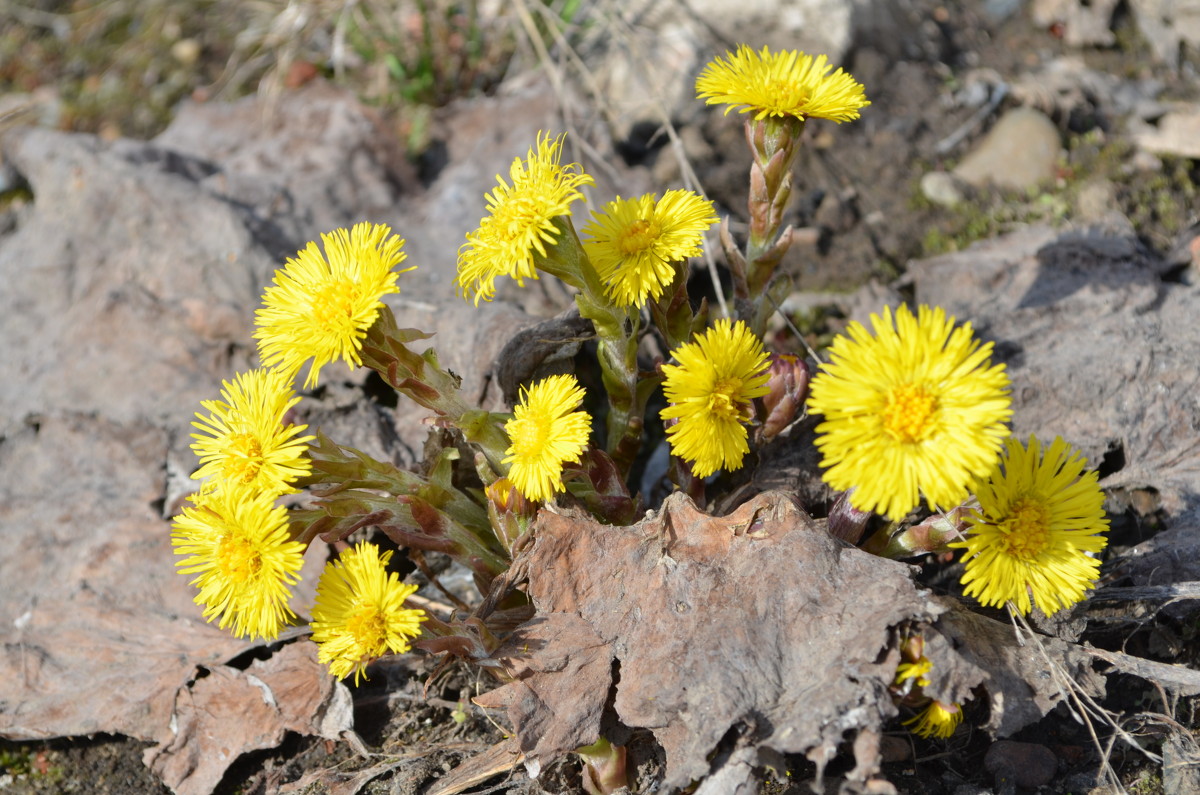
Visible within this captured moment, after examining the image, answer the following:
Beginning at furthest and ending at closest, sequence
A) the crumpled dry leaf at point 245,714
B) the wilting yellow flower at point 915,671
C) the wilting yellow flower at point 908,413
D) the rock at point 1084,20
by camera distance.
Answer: the rock at point 1084,20, the crumpled dry leaf at point 245,714, the wilting yellow flower at point 915,671, the wilting yellow flower at point 908,413

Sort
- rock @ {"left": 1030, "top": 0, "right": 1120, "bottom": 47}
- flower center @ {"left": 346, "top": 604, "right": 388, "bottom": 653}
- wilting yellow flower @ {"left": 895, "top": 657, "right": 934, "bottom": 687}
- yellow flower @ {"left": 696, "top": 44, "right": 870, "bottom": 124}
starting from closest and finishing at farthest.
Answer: wilting yellow flower @ {"left": 895, "top": 657, "right": 934, "bottom": 687} < flower center @ {"left": 346, "top": 604, "right": 388, "bottom": 653} < yellow flower @ {"left": 696, "top": 44, "right": 870, "bottom": 124} < rock @ {"left": 1030, "top": 0, "right": 1120, "bottom": 47}

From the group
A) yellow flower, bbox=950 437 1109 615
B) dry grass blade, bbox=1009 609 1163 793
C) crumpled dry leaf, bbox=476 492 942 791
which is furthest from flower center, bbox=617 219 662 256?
dry grass blade, bbox=1009 609 1163 793

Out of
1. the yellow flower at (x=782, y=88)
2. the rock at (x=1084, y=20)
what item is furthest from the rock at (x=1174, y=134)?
the yellow flower at (x=782, y=88)

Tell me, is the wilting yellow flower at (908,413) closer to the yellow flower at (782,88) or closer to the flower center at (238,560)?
the yellow flower at (782,88)

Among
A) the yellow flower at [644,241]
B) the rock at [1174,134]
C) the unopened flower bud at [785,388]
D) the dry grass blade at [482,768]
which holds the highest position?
the yellow flower at [644,241]

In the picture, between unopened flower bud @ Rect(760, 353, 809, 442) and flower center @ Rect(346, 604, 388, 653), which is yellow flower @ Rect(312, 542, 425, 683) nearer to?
flower center @ Rect(346, 604, 388, 653)

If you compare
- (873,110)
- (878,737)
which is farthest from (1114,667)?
(873,110)

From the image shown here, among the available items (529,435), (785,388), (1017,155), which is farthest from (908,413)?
(1017,155)

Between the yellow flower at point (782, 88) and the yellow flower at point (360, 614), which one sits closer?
the yellow flower at point (360, 614)
